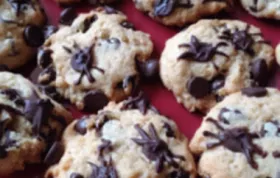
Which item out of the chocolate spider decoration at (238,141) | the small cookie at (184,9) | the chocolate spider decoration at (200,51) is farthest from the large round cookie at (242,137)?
the small cookie at (184,9)

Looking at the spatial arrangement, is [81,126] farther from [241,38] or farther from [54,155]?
[241,38]

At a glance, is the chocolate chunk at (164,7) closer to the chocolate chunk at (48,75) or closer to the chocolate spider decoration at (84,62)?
the chocolate spider decoration at (84,62)

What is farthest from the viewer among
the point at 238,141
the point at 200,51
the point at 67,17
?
the point at 67,17

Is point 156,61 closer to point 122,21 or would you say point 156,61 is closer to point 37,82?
point 122,21

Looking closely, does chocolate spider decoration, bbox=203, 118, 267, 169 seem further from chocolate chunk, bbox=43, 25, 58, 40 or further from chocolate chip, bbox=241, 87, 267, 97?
chocolate chunk, bbox=43, 25, 58, 40

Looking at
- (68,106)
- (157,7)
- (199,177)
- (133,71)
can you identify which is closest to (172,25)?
(157,7)

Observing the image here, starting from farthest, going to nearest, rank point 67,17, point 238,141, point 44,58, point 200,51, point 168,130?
point 67,17 < point 44,58 < point 200,51 < point 168,130 < point 238,141

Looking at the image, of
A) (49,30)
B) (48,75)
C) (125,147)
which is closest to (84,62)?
(48,75)
